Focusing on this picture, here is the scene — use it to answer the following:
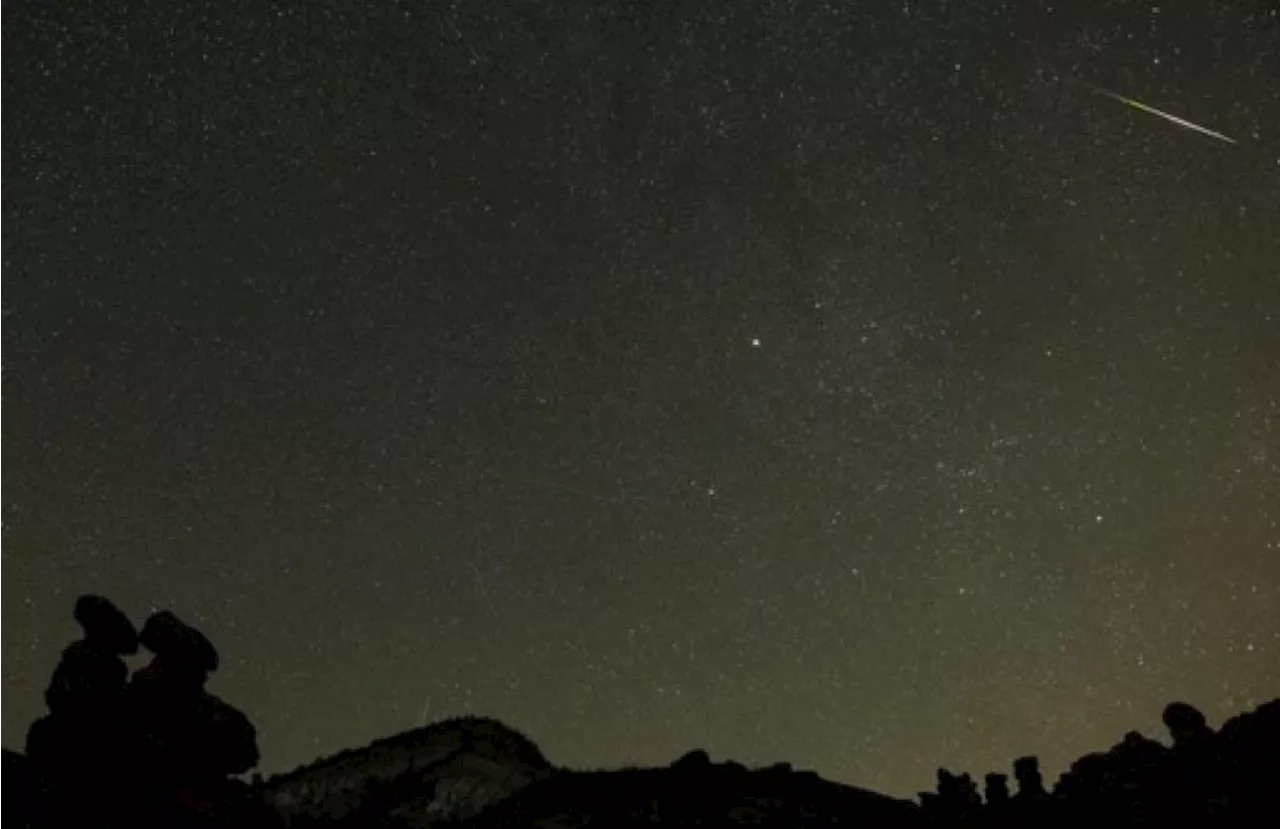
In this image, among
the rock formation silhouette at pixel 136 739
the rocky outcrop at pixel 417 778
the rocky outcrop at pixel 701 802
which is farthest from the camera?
the rocky outcrop at pixel 417 778

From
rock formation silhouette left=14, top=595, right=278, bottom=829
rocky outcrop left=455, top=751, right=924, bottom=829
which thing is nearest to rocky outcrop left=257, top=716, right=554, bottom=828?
rocky outcrop left=455, top=751, right=924, bottom=829

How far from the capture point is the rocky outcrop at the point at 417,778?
92.6ft

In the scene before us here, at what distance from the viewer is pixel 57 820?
7602 millimetres

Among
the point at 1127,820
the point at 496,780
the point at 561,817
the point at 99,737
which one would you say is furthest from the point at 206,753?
the point at 496,780

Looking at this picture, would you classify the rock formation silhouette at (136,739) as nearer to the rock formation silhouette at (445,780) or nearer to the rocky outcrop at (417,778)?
the rock formation silhouette at (445,780)

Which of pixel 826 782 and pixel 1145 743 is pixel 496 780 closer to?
pixel 826 782

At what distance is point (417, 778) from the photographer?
3002cm

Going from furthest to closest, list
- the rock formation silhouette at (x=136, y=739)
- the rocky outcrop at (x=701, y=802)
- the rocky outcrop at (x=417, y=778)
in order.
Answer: the rocky outcrop at (x=417, y=778) < the rocky outcrop at (x=701, y=802) < the rock formation silhouette at (x=136, y=739)

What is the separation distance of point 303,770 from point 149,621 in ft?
82.6

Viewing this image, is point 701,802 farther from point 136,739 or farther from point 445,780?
point 136,739

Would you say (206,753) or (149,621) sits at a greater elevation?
(149,621)

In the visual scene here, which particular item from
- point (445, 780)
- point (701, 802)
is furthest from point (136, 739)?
point (445, 780)

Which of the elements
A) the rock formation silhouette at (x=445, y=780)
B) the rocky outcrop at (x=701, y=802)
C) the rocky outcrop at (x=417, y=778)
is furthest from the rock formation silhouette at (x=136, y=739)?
the rocky outcrop at (x=417, y=778)

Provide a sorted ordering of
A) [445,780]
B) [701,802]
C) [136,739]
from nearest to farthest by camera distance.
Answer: [136,739] → [701,802] → [445,780]
